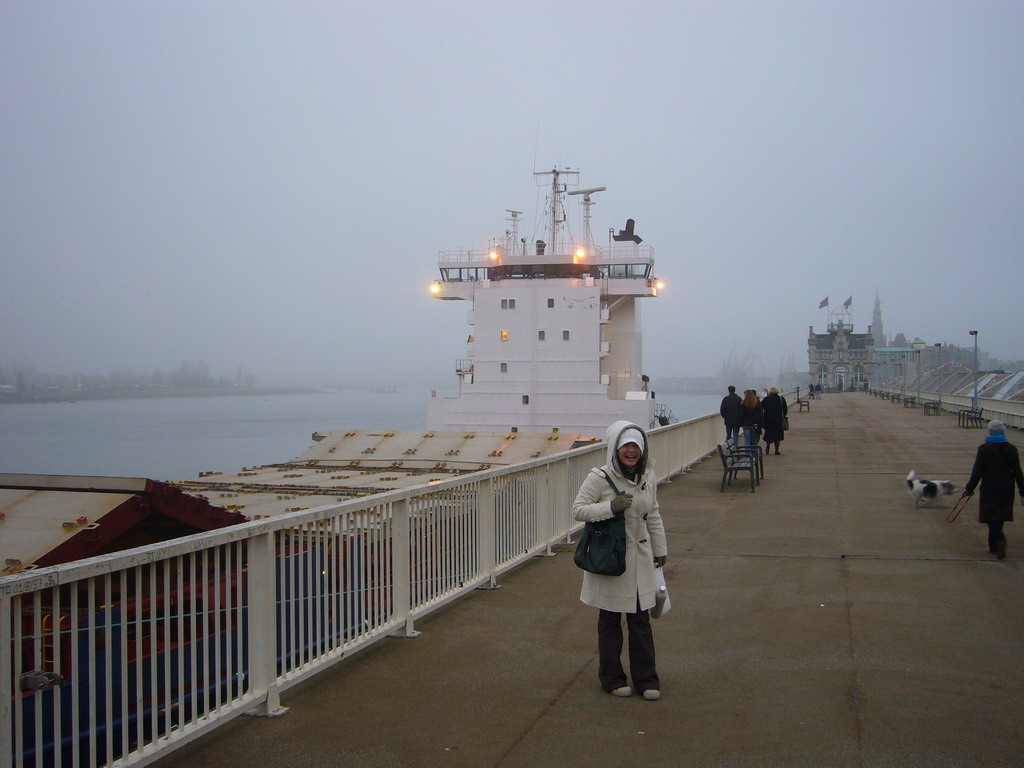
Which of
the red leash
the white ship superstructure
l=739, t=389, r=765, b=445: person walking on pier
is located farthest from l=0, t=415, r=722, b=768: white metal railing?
the white ship superstructure

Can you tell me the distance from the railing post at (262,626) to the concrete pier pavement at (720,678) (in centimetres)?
14

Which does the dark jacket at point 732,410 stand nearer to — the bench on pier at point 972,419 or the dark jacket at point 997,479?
the dark jacket at point 997,479

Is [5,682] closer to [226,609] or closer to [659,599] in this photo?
[226,609]

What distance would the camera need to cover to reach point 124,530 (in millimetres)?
5473

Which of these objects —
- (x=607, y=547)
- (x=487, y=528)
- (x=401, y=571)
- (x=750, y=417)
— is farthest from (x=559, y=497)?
(x=750, y=417)

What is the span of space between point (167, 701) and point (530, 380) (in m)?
24.3

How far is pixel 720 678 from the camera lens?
5.08 meters

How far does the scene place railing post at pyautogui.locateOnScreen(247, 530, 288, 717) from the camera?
14.9 ft

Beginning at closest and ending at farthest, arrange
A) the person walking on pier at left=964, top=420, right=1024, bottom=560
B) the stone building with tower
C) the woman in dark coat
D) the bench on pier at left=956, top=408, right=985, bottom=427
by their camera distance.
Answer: the person walking on pier at left=964, top=420, right=1024, bottom=560
the woman in dark coat
the bench on pier at left=956, top=408, right=985, bottom=427
the stone building with tower

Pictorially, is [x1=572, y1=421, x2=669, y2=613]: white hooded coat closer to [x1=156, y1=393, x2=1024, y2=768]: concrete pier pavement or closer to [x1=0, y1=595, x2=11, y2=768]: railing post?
[x1=156, y1=393, x2=1024, y2=768]: concrete pier pavement

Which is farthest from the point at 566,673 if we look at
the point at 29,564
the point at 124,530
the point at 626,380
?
the point at 626,380

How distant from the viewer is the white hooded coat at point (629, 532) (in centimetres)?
467

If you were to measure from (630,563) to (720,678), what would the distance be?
1017 mm

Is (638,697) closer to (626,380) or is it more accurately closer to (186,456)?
(626,380)
